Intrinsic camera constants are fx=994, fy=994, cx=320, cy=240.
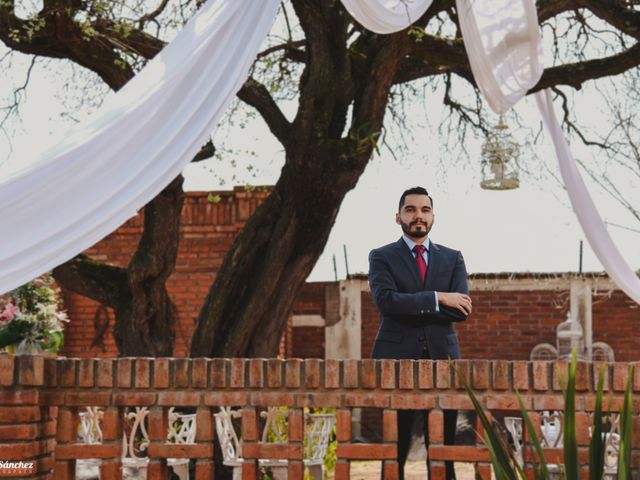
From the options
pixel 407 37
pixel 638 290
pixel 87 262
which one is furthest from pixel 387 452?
pixel 87 262

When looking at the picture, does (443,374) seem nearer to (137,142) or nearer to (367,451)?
(367,451)

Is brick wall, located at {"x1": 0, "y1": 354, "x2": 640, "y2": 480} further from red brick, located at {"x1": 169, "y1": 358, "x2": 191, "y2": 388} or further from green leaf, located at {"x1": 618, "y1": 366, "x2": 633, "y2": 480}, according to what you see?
green leaf, located at {"x1": 618, "y1": 366, "x2": 633, "y2": 480}

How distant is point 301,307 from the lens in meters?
11.7

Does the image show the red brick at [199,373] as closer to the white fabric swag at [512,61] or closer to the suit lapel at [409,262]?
the suit lapel at [409,262]

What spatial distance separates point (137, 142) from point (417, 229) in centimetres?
126

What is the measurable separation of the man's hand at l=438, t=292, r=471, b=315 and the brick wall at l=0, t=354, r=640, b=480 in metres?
0.64

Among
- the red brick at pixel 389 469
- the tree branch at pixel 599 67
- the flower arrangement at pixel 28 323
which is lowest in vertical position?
the red brick at pixel 389 469

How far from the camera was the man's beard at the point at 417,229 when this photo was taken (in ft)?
13.9

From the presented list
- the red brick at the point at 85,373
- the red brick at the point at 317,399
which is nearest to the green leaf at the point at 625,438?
the red brick at the point at 317,399

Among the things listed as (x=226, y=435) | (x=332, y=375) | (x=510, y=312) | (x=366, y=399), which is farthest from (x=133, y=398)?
(x=510, y=312)

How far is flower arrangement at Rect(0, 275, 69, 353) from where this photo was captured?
5.10 m

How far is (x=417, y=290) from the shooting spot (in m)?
4.30

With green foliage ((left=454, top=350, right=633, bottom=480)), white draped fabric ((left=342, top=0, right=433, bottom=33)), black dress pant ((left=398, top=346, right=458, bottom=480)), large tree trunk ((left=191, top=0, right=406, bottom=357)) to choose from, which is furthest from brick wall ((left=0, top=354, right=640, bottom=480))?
large tree trunk ((left=191, top=0, right=406, bottom=357))

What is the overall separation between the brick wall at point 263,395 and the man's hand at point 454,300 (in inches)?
25.1
